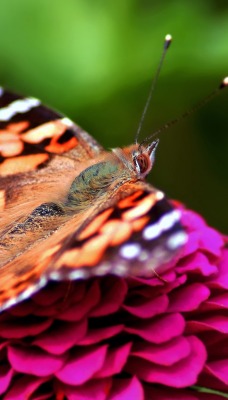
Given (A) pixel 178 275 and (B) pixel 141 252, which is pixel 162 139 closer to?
(A) pixel 178 275

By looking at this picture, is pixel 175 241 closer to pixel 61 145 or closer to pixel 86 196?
pixel 86 196

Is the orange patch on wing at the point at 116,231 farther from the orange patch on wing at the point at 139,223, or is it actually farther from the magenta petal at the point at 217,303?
the magenta petal at the point at 217,303

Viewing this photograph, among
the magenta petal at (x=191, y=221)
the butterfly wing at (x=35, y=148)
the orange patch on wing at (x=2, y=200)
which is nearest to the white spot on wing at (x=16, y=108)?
the butterfly wing at (x=35, y=148)

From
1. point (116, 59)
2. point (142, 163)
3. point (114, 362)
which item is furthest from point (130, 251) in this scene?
point (116, 59)

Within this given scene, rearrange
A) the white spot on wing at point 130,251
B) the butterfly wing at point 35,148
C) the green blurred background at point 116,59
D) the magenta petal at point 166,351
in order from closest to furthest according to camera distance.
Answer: the white spot on wing at point 130,251
the magenta petal at point 166,351
the butterfly wing at point 35,148
the green blurred background at point 116,59

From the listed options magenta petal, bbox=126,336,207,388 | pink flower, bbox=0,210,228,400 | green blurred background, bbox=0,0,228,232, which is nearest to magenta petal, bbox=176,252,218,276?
pink flower, bbox=0,210,228,400

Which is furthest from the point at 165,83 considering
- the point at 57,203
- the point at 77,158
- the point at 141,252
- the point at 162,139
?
the point at 141,252
